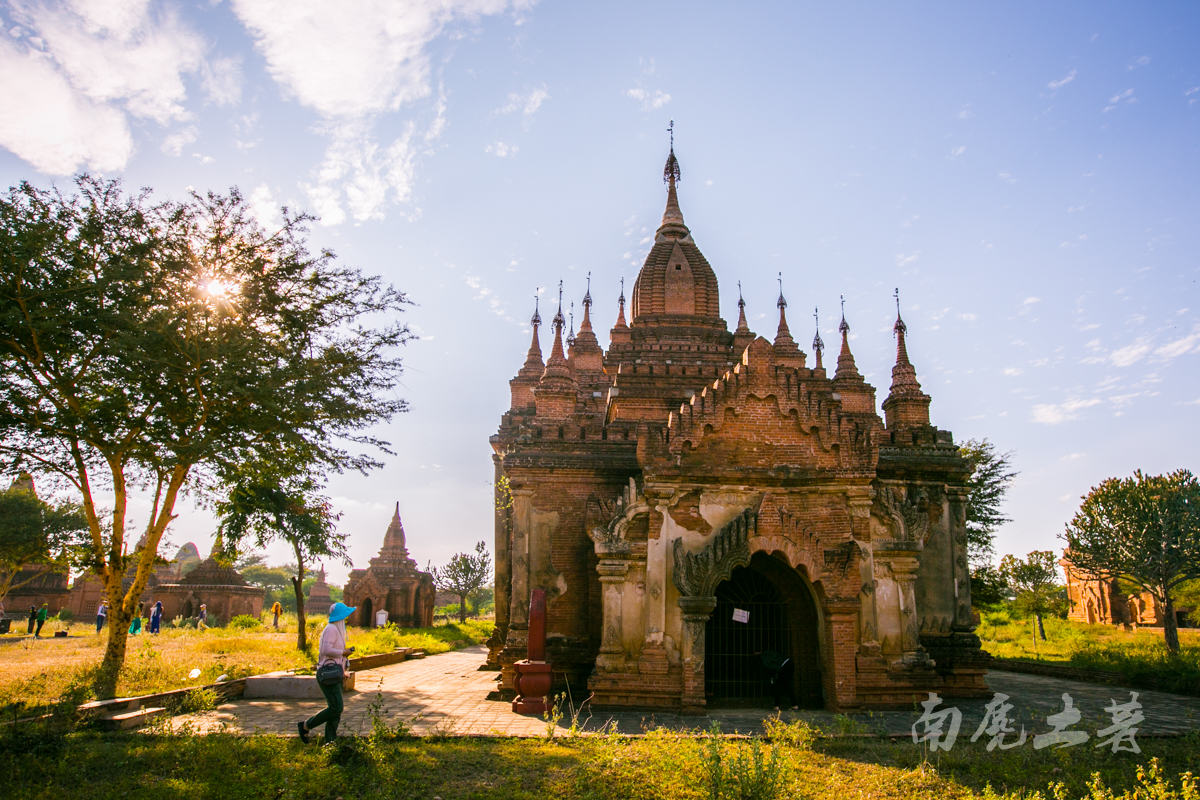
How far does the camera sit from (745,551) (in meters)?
14.5

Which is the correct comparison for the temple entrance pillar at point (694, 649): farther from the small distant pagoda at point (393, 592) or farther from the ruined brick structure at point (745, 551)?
the small distant pagoda at point (393, 592)

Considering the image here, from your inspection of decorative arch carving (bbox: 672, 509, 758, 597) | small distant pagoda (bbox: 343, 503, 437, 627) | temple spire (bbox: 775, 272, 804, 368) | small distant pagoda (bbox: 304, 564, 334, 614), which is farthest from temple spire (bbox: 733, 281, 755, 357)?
small distant pagoda (bbox: 304, 564, 334, 614)

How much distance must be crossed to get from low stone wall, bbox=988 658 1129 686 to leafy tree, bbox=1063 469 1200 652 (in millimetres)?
7480

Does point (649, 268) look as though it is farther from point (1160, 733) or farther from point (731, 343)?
point (1160, 733)

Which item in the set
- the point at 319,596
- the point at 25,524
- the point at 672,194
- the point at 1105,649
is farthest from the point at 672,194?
the point at 319,596

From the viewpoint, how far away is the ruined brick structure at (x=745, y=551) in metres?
14.3

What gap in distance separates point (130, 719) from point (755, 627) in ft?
37.5

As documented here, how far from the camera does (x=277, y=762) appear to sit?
29.2 ft

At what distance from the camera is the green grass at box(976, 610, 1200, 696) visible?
17938 mm

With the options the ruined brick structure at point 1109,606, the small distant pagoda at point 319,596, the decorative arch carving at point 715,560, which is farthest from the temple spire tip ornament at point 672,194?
the small distant pagoda at point 319,596

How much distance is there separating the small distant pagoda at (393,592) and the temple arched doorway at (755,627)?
3031cm

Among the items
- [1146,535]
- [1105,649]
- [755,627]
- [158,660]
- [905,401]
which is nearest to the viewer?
[755,627]

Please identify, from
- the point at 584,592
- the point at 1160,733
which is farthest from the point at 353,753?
the point at 1160,733

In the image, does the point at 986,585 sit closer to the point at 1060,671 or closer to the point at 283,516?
the point at 1060,671
